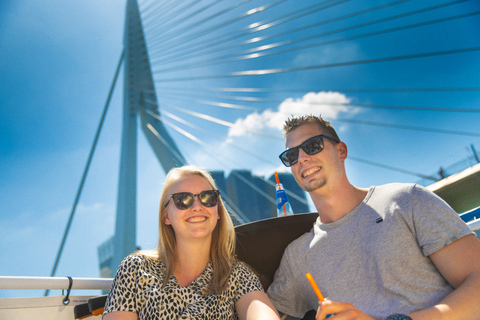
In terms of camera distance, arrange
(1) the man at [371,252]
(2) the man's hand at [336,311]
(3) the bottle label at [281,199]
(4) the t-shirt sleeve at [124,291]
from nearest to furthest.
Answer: (2) the man's hand at [336,311] → (1) the man at [371,252] → (4) the t-shirt sleeve at [124,291] → (3) the bottle label at [281,199]

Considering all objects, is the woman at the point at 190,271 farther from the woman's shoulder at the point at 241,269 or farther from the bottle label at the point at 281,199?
the bottle label at the point at 281,199

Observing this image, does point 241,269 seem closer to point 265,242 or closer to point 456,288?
point 265,242

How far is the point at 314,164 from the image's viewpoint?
5.04 ft

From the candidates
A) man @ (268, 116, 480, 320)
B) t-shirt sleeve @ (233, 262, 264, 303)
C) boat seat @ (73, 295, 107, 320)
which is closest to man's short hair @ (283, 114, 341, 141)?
man @ (268, 116, 480, 320)

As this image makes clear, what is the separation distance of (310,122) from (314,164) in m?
0.24

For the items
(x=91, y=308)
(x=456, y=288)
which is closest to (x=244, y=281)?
(x=91, y=308)

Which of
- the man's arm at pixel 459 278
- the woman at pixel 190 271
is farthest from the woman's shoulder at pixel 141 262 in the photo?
the man's arm at pixel 459 278

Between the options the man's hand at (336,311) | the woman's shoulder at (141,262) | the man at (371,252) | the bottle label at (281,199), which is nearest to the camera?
the man's hand at (336,311)

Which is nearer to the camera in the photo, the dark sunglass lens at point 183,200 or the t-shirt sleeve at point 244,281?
the t-shirt sleeve at point 244,281

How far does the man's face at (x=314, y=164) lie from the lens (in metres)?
1.51

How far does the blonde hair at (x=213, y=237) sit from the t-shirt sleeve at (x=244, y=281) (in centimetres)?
5

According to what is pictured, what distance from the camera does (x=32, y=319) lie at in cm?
138

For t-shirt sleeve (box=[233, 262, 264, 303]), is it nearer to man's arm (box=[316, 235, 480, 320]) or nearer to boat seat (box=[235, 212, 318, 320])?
boat seat (box=[235, 212, 318, 320])

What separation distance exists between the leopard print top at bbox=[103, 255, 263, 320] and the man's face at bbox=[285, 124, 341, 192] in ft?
1.64
